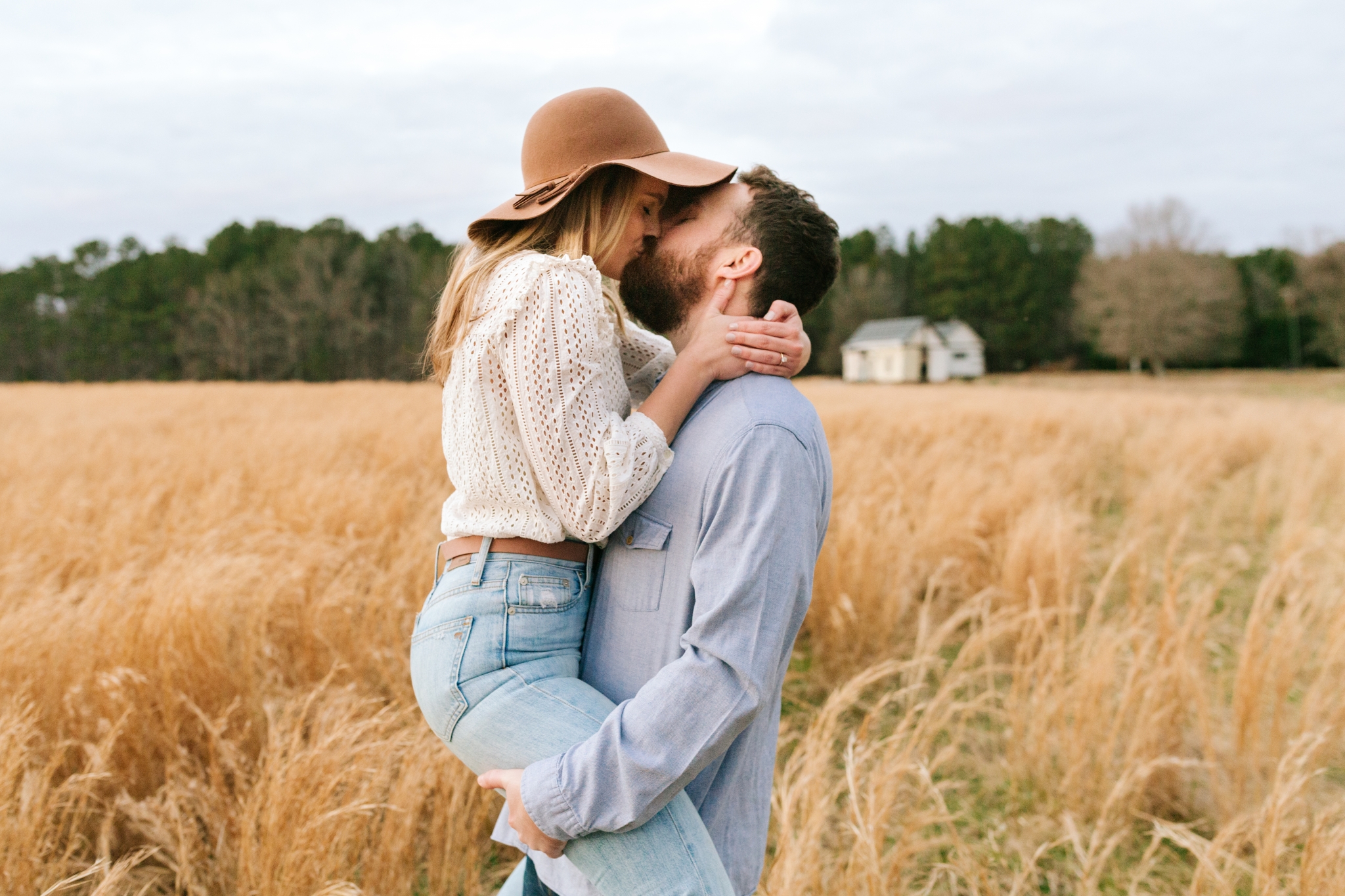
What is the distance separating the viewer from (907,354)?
29.5m

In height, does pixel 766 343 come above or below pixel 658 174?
below

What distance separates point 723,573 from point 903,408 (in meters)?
9.89

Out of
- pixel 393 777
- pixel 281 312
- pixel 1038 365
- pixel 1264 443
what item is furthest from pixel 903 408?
pixel 1038 365

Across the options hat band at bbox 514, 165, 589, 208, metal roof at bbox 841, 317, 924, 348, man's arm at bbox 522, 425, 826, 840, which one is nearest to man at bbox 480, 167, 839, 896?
man's arm at bbox 522, 425, 826, 840

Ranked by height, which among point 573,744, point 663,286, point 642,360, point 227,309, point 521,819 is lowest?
point 521,819

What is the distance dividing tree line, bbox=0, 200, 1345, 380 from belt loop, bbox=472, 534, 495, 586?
2961 cm

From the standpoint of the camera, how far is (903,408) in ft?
34.1

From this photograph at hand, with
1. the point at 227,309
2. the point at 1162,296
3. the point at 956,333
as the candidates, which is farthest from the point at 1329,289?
the point at 227,309

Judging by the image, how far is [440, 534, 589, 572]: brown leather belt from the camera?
127 centimetres

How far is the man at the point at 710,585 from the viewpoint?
1024mm

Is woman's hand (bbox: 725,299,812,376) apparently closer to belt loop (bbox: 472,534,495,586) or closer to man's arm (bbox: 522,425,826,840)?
man's arm (bbox: 522,425,826,840)

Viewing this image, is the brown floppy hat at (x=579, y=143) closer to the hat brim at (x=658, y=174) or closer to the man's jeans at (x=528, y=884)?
the hat brim at (x=658, y=174)

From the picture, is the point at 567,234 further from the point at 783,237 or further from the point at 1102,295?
the point at 1102,295

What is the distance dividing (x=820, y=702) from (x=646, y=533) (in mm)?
2472
